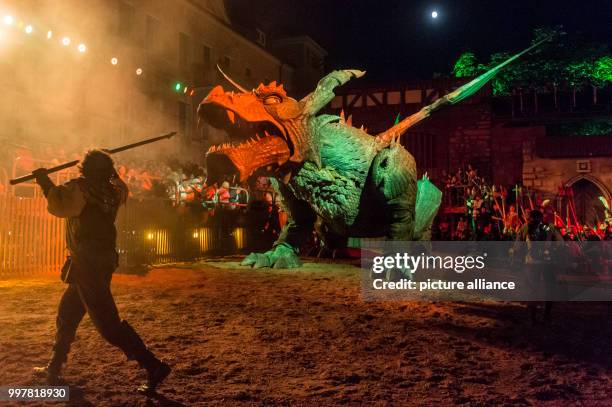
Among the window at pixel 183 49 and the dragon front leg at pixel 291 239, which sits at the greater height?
the window at pixel 183 49

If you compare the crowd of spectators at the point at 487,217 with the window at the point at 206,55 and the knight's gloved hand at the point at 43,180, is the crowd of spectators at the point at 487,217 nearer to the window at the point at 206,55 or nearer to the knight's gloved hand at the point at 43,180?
the knight's gloved hand at the point at 43,180

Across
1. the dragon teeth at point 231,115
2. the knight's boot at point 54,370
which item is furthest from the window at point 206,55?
the knight's boot at point 54,370

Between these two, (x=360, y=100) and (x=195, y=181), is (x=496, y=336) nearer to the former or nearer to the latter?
(x=195, y=181)

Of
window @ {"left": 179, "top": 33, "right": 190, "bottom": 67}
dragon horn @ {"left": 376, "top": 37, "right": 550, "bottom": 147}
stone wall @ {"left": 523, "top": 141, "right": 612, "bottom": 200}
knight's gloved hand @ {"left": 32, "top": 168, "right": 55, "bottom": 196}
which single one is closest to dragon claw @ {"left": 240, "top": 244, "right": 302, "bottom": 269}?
dragon horn @ {"left": 376, "top": 37, "right": 550, "bottom": 147}

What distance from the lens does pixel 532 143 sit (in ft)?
67.1

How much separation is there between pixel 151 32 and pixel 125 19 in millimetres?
1988

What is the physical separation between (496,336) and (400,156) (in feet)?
11.8

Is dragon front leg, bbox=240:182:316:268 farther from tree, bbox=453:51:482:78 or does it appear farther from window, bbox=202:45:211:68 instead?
tree, bbox=453:51:482:78

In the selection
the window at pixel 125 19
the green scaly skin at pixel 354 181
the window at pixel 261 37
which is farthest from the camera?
the window at pixel 261 37

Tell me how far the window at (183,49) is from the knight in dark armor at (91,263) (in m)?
20.8

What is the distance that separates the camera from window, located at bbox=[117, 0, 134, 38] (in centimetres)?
1900

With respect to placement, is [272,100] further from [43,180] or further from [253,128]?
[43,180]

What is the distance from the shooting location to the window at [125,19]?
62.3 ft

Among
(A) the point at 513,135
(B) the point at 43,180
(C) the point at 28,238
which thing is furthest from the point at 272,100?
(A) the point at 513,135
